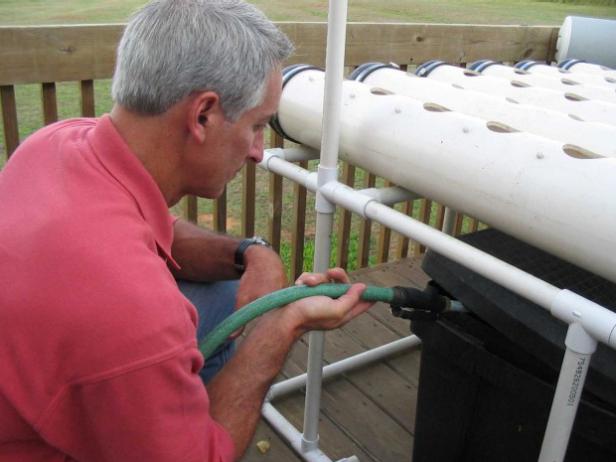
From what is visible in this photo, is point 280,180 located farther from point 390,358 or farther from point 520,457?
point 520,457

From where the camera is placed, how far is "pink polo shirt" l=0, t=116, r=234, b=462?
0.84 metres

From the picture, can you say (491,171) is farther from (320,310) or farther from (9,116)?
(9,116)

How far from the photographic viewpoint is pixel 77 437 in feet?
2.96

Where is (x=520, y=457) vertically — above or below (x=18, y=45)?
below

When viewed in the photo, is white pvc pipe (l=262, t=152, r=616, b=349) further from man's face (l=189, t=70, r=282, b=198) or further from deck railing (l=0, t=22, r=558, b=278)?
deck railing (l=0, t=22, r=558, b=278)

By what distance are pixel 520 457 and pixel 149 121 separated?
40.0 inches

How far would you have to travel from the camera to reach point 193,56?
3.31 ft

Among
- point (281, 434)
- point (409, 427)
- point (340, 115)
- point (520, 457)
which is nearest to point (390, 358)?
point (409, 427)

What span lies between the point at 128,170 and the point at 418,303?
647mm

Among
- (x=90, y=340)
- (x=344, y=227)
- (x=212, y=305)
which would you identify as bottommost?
(x=344, y=227)

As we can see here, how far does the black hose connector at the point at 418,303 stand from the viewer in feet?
4.23

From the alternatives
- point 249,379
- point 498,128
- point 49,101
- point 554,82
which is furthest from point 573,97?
point 49,101

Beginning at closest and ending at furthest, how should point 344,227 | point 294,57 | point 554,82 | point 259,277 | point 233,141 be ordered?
point 233,141
point 259,277
point 554,82
point 294,57
point 344,227

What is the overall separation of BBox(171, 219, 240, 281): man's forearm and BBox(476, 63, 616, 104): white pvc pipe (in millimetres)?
974
